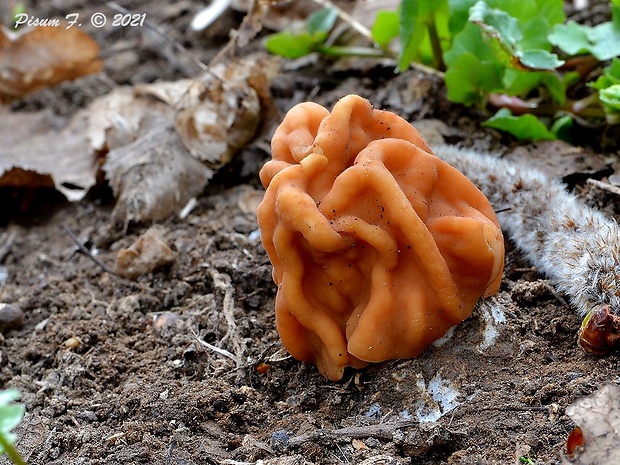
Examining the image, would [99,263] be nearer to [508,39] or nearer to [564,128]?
[508,39]

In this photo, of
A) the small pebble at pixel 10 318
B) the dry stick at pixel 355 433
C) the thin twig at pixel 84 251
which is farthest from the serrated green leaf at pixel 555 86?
the small pebble at pixel 10 318

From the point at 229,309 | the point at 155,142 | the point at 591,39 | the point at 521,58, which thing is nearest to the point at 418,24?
the point at 521,58

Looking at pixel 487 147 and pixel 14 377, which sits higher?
pixel 487 147

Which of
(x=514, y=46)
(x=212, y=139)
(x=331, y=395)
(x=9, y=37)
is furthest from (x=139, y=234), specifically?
(x=9, y=37)

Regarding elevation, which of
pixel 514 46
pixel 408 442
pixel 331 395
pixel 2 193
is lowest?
pixel 2 193

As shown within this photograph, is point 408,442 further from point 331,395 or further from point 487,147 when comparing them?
point 487,147

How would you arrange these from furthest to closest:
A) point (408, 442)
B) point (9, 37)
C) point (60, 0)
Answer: point (60, 0) < point (9, 37) < point (408, 442)

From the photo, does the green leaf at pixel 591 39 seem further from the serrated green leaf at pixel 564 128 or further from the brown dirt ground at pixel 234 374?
the brown dirt ground at pixel 234 374

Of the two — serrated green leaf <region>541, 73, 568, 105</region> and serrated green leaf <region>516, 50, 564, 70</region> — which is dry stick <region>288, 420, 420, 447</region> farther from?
serrated green leaf <region>541, 73, 568, 105</region>
